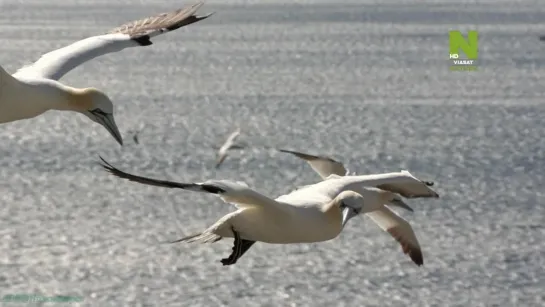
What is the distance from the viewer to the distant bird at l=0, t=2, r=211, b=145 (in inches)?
393

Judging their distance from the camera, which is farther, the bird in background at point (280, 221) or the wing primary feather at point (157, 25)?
the wing primary feather at point (157, 25)

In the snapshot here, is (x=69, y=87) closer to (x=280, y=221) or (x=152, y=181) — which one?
(x=280, y=221)

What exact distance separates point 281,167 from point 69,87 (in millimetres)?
23176

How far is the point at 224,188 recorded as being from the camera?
8.91 metres

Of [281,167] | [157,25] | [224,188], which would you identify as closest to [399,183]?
[157,25]

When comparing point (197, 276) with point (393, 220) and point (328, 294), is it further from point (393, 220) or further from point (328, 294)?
point (393, 220)

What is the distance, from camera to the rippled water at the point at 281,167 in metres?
23.0

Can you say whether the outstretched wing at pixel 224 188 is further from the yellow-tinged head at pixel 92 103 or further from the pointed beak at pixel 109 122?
the yellow-tinged head at pixel 92 103

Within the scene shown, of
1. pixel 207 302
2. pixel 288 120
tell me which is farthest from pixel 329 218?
pixel 288 120

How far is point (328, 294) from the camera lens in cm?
2214

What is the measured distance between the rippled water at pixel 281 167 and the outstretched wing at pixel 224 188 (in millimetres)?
11918

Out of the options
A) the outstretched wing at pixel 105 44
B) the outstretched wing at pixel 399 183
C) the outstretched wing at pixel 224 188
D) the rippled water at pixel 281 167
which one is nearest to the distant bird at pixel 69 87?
the outstretched wing at pixel 105 44

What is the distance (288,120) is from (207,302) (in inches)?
757

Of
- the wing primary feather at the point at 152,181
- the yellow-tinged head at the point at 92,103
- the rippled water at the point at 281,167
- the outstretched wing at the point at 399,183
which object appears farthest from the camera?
the rippled water at the point at 281,167
